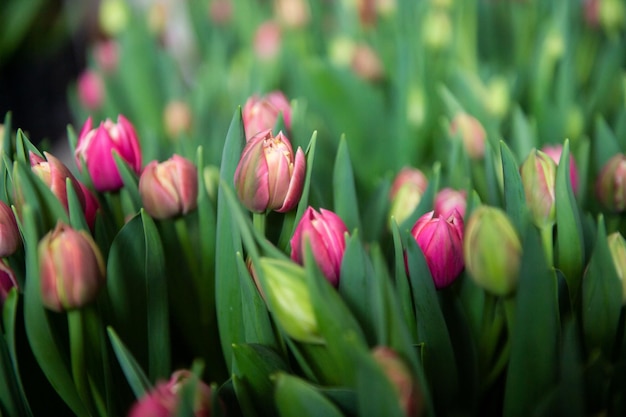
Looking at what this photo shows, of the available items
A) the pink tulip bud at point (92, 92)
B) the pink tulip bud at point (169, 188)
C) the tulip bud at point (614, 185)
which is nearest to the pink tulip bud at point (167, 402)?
the pink tulip bud at point (169, 188)

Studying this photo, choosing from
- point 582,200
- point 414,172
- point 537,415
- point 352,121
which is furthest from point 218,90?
point 537,415

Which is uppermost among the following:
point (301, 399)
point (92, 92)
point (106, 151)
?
point (92, 92)

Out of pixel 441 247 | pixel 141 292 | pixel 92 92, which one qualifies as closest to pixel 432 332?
pixel 441 247

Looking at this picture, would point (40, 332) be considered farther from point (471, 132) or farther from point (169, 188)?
point (471, 132)

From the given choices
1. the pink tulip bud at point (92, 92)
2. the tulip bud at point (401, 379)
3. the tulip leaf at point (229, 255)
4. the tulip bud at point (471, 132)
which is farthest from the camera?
the pink tulip bud at point (92, 92)

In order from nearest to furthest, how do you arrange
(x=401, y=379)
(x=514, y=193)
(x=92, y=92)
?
1. (x=401, y=379)
2. (x=514, y=193)
3. (x=92, y=92)

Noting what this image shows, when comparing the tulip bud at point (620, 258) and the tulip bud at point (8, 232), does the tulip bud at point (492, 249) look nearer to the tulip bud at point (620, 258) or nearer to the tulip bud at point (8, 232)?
the tulip bud at point (620, 258)

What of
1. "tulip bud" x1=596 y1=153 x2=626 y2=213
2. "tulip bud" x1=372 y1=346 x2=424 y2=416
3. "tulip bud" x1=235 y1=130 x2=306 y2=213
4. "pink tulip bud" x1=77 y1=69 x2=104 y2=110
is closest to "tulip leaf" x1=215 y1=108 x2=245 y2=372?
"tulip bud" x1=235 y1=130 x2=306 y2=213
